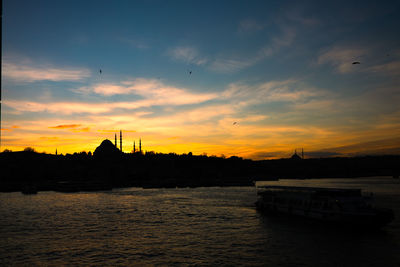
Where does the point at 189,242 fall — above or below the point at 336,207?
below

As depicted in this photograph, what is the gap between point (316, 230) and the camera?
52.3 meters

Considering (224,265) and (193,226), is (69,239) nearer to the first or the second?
(193,226)

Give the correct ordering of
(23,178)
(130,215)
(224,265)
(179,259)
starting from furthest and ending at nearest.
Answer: (23,178) → (130,215) → (179,259) → (224,265)

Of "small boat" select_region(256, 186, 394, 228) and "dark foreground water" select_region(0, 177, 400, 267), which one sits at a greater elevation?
"small boat" select_region(256, 186, 394, 228)

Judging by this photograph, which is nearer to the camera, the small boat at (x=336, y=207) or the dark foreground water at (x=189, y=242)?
the dark foreground water at (x=189, y=242)

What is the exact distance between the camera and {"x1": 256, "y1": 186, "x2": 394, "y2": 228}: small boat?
163ft

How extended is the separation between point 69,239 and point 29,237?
6185 millimetres

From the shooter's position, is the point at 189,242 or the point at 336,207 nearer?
the point at 189,242

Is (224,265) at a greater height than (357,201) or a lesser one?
lesser

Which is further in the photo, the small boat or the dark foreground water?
the small boat

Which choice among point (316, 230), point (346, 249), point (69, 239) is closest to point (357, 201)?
point (316, 230)

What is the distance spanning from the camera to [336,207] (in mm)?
53156

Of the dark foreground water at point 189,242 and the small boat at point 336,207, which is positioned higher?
the small boat at point 336,207

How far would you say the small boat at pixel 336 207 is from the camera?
49.7 meters
